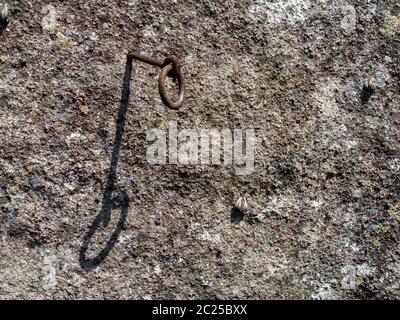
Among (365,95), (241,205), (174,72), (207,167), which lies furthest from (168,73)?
(365,95)

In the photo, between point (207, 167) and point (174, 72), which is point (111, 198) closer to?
point (207, 167)

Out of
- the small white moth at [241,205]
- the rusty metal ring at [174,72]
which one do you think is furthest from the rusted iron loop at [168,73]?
the small white moth at [241,205]

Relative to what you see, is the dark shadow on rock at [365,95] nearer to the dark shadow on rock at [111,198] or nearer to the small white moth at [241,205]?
the small white moth at [241,205]

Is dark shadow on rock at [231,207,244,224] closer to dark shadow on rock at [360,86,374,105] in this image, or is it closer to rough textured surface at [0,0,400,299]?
rough textured surface at [0,0,400,299]

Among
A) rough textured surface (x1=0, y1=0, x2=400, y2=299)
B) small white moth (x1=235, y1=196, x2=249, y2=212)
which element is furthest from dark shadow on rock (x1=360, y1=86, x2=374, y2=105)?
small white moth (x1=235, y1=196, x2=249, y2=212)

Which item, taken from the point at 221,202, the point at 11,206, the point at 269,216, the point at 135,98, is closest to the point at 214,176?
the point at 221,202
